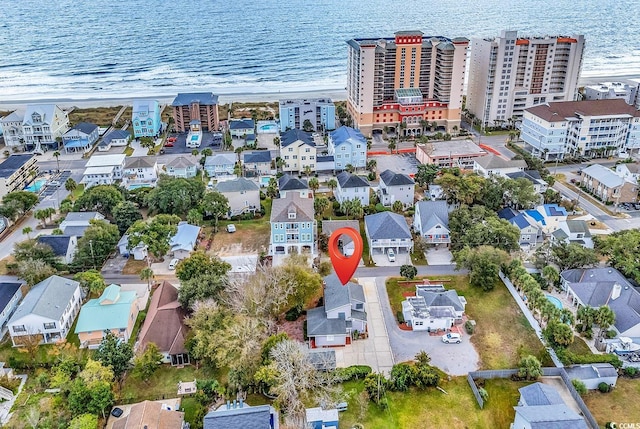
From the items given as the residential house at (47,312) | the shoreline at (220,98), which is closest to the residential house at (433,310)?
the residential house at (47,312)

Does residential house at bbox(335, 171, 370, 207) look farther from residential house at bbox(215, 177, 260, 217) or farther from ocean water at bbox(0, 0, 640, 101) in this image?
ocean water at bbox(0, 0, 640, 101)

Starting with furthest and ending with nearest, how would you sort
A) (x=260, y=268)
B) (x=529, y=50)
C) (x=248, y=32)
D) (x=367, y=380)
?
(x=248, y=32), (x=529, y=50), (x=260, y=268), (x=367, y=380)

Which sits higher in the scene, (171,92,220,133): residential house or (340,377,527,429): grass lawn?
(171,92,220,133): residential house

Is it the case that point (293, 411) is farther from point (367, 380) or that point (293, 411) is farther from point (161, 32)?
point (161, 32)

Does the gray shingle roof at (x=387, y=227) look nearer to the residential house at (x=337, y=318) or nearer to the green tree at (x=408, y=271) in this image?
the green tree at (x=408, y=271)

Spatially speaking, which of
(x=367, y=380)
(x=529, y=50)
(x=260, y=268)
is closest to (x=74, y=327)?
(x=260, y=268)

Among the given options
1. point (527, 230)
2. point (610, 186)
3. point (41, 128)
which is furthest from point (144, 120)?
point (610, 186)

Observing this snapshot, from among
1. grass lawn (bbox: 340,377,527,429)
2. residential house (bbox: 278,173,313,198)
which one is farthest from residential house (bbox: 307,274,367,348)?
residential house (bbox: 278,173,313,198)
